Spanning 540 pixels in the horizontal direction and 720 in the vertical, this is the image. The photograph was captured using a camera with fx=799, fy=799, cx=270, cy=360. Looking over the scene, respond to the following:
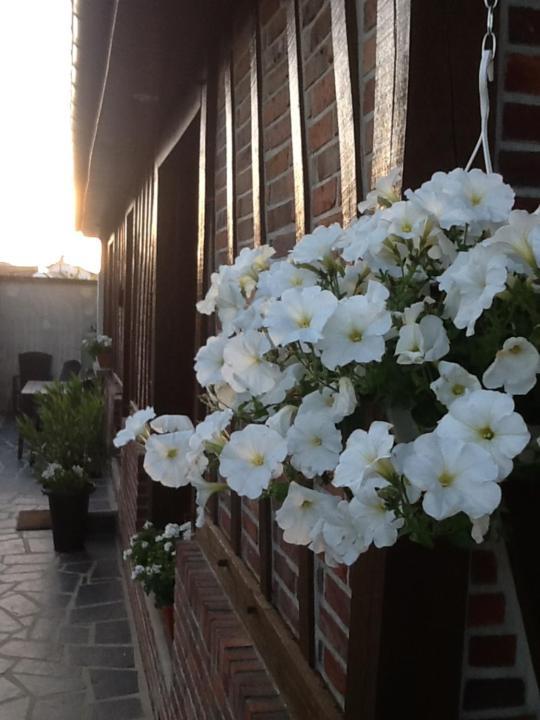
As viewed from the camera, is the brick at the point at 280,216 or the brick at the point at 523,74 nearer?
the brick at the point at 523,74

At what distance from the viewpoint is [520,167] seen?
4.66 ft

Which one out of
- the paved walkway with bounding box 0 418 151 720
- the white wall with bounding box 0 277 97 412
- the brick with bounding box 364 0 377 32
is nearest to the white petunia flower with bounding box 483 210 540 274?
the brick with bounding box 364 0 377 32

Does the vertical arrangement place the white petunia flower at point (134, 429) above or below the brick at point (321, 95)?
A: below

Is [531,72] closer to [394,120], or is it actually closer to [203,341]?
[394,120]

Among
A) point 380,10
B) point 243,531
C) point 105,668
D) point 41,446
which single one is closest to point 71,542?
point 41,446

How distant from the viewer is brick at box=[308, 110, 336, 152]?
1.88 metres

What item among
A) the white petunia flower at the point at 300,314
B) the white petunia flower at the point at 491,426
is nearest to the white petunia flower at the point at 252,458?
the white petunia flower at the point at 300,314

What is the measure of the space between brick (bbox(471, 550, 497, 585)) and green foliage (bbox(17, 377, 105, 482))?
18.5ft

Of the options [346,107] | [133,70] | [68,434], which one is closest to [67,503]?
[68,434]

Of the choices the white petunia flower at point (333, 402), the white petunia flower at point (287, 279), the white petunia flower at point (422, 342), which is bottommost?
the white petunia flower at point (333, 402)

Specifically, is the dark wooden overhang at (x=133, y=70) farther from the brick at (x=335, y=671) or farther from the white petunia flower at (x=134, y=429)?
the brick at (x=335, y=671)

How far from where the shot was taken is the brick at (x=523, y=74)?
1.42 m

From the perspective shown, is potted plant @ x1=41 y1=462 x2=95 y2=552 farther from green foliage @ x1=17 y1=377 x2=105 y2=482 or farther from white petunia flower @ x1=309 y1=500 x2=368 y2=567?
white petunia flower @ x1=309 y1=500 x2=368 y2=567

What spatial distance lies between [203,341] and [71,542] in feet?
12.9
